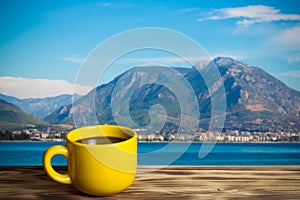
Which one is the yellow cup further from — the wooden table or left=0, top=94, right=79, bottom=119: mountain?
left=0, top=94, right=79, bottom=119: mountain

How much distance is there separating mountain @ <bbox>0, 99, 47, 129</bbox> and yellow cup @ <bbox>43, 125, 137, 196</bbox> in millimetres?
4657

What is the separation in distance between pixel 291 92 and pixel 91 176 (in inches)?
237

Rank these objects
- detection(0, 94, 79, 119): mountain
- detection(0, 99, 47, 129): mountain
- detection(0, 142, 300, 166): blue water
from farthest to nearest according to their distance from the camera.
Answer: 1. detection(0, 142, 300, 166): blue water
2. detection(0, 99, 47, 129): mountain
3. detection(0, 94, 79, 119): mountain

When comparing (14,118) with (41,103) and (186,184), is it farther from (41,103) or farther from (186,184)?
(186,184)

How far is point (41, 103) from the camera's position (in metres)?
5.20

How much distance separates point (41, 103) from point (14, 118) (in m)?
0.65

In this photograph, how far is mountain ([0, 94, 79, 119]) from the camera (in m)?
5.00

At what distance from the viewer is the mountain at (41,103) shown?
16.4 feet

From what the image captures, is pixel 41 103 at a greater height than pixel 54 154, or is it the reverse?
pixel 41 103

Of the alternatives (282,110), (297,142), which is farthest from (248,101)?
(297,142)

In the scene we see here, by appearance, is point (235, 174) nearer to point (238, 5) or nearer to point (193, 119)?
point (193, 119)

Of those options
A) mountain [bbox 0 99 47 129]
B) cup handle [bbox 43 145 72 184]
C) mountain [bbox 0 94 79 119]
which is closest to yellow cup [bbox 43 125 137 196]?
cup handle [bbox 43 145 72 184]

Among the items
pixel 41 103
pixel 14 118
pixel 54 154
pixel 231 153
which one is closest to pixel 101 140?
pixel 54 154

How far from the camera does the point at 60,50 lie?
199 inches
